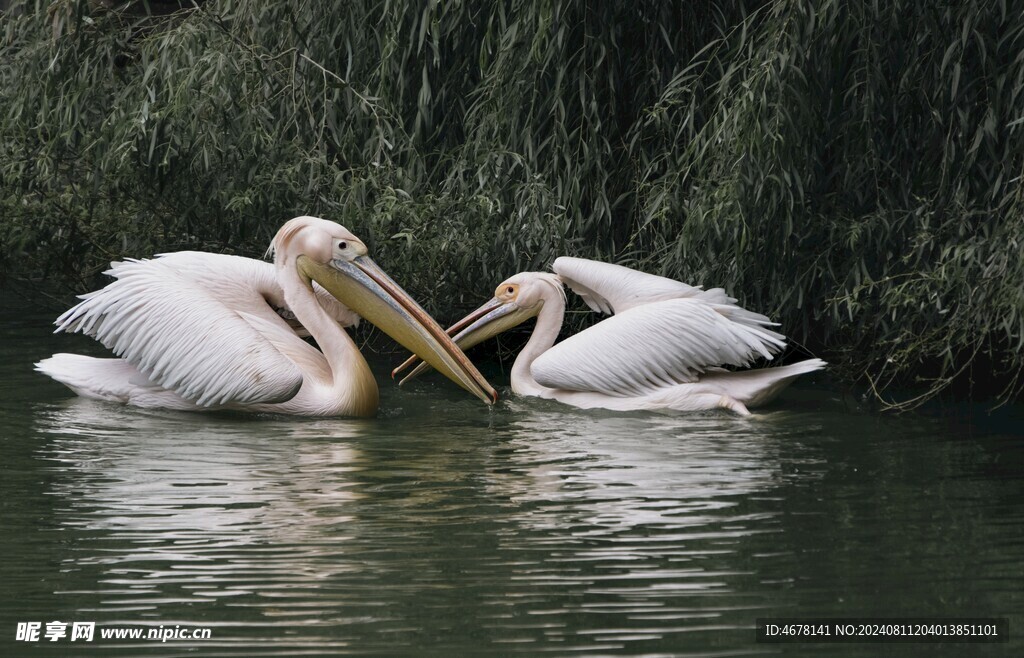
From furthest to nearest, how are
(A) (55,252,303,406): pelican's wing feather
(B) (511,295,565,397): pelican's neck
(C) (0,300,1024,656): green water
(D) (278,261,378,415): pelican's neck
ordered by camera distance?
(B) (511,295,565,397): pelican's neck → (D) (278,261,378,415): pelican's neck → (A) (55,252,303,406): pelican's wing feather → (C) (0,300,1024,656): green water

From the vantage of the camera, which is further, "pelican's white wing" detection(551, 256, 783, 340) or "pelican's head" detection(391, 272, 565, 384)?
"pelican's head" detection(391, 272, 565, 384)

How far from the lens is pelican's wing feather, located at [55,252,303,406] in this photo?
6344mm

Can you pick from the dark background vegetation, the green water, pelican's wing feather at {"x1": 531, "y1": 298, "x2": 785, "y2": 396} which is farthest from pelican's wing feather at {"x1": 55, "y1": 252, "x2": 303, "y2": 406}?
pelican's wing feather at {"x1": 531, "y1": 298, "x2": 785, "y2": 396}

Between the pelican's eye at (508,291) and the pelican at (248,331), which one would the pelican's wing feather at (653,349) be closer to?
the pelican at (248,331)

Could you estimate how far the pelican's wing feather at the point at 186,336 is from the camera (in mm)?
6344

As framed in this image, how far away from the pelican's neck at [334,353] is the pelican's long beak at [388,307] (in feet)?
0.27

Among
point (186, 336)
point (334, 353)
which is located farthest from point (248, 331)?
point (334, 353)

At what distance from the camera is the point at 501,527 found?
187 inches

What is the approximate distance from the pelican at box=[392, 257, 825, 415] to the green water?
118 mm

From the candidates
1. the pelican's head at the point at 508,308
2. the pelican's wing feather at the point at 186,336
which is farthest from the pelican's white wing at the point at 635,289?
the pelican's wing feather at the point at 186,336

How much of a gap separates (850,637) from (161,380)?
361cm

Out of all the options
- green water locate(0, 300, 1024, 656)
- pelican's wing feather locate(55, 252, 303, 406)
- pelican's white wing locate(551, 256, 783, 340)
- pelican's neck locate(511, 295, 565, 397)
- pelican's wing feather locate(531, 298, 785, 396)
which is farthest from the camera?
pelican's neck locate(511, 295, 565, 397)

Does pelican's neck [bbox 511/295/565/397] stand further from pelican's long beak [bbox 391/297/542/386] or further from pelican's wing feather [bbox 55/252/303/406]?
pelican's wing feather [bbox 55/252/303/406]

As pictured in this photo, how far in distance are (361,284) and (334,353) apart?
0.33 meters
